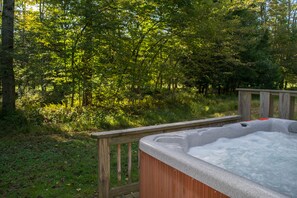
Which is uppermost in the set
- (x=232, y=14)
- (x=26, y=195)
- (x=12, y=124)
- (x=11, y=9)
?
(x=232, y=14)

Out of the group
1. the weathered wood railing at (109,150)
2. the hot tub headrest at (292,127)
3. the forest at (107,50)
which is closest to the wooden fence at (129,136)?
the weathered wood railing at (109,150)

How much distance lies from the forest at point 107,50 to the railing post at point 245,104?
11.0 ft

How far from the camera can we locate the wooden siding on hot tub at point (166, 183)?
154 cm

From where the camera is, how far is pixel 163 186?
1863mm

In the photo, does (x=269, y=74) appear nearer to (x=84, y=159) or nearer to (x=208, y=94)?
(x=208, y=94)

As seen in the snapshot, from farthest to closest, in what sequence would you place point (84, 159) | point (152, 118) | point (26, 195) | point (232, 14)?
point (232, 14) < point (152, 118) < point (84, 159) < point (26, 195)

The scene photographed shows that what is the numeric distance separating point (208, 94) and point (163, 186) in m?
9.59

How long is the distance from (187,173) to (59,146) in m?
2.98

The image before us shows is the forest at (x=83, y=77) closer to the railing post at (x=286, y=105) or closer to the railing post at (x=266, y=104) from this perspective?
the railing post at (x=266, y=104)

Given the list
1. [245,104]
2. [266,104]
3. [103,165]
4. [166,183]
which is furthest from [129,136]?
[266,104]

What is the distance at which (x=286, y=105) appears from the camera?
3389 millimetres

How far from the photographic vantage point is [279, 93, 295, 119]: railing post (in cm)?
332

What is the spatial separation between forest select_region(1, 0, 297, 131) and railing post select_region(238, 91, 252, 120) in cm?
334

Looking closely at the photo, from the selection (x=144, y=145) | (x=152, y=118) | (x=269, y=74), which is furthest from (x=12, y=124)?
(x=269, y=74)
